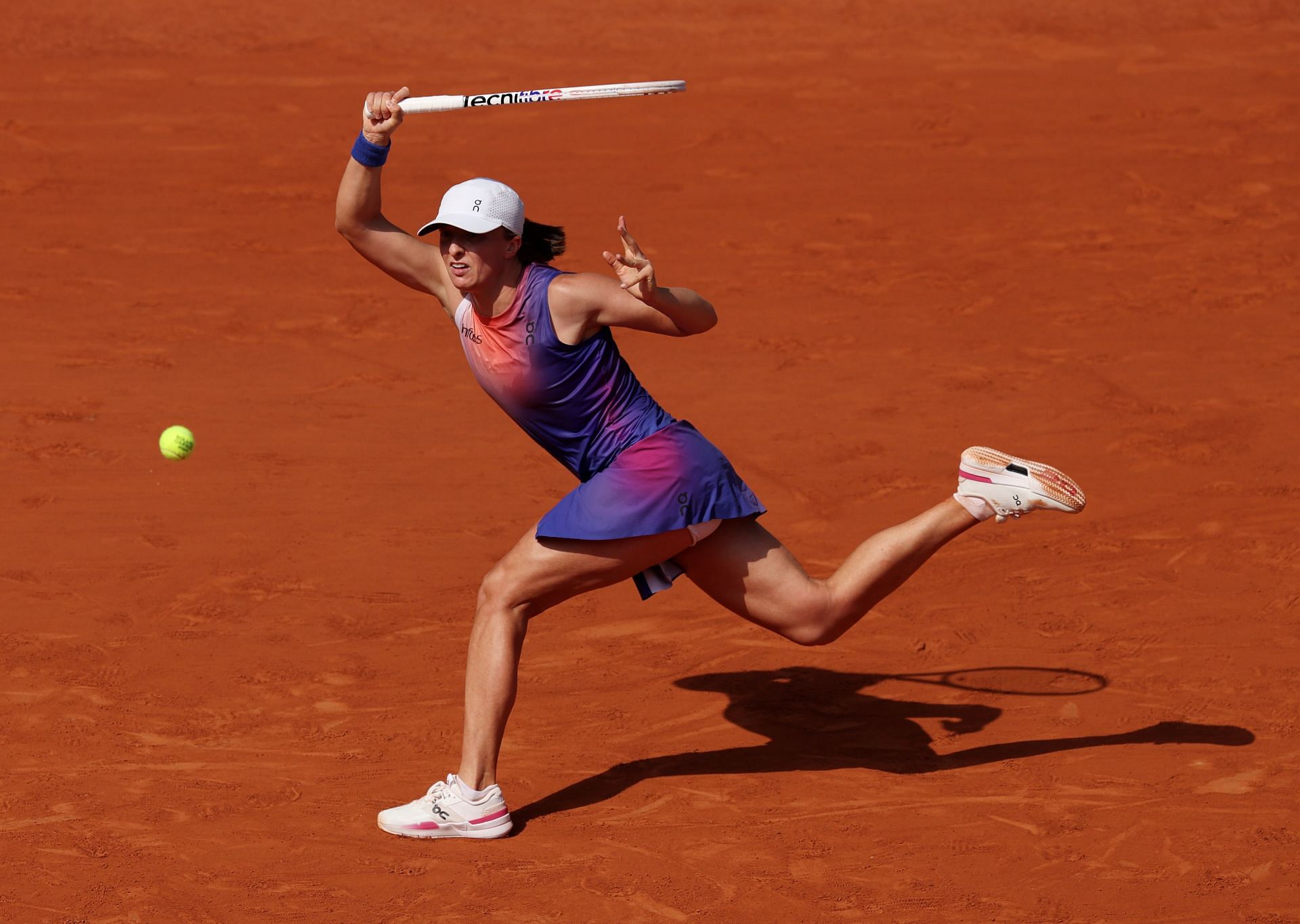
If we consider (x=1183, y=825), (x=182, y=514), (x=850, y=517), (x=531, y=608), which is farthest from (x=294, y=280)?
(x=1183, y=825)

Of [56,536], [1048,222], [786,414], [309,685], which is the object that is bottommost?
[309,685]

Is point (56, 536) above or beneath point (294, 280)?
beneath

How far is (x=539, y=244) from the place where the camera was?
5.84m

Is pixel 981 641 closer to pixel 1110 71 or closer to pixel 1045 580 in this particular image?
pixel 1045 580

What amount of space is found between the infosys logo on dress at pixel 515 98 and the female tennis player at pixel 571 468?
1.00ft

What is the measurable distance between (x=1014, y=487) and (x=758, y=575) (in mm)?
986

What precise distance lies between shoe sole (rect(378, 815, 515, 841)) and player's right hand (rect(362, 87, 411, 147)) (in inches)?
93.8

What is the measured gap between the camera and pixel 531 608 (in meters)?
5.72

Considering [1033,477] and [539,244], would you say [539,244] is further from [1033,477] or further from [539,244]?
[1033,477]

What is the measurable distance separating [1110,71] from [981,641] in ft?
37.2

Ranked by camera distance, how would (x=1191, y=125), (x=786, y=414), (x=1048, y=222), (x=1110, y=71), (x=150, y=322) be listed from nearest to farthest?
(x=786, y=414) → (x=150, y=322) → (x=1048, y=222) → (x=1191, y=125) → (x=1110, y=71)

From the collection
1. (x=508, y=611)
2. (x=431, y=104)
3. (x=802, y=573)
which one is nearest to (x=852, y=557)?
(x=802, y=573)

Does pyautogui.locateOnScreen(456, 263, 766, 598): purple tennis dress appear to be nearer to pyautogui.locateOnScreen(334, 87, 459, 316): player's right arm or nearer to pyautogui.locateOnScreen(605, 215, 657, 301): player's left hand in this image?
pyautogui.locateOnScreen(334, 87, 459, 316): player's right arm

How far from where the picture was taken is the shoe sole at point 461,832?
5.62m
